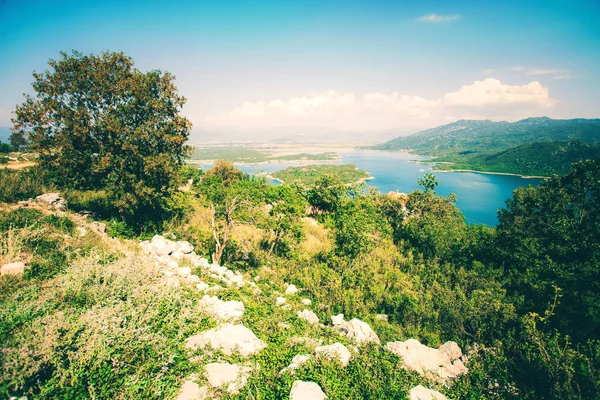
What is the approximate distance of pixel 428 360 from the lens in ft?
22.7

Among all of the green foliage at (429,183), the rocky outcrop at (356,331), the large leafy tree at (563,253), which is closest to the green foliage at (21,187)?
the rocky outcrop at (356,331)

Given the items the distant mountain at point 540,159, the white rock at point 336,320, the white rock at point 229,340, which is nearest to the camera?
the white rock at point 229,340

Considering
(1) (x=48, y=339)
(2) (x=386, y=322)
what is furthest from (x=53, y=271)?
(2) (x=386, y=322)

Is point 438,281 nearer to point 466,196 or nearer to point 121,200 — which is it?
point 121,200

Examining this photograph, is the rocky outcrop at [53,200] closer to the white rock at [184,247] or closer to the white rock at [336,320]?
the white rock at [184,247]

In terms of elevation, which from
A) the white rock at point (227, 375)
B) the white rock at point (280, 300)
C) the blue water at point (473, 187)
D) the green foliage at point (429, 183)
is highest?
the green foliage at point (429, 183)

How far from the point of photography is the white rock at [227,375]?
14.9 ft

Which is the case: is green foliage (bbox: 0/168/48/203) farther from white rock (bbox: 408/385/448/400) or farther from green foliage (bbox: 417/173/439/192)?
green foliage (bbox: 417/173/439/192)

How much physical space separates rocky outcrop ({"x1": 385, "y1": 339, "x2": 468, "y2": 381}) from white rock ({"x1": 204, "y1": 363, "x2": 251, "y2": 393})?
4.07 m

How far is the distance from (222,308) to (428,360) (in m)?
5.89

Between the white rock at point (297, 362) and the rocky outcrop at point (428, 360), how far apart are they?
269 cm

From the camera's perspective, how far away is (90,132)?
10359 mm

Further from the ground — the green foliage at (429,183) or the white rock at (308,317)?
the green foliage at (429,183)

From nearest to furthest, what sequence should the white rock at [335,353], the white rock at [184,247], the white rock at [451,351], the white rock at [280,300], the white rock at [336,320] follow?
the white rock at [335,353]
the white rock at [451,351]
the white rock at [336,320]
the white rock at [280,300]
the white rock at [184,247]
